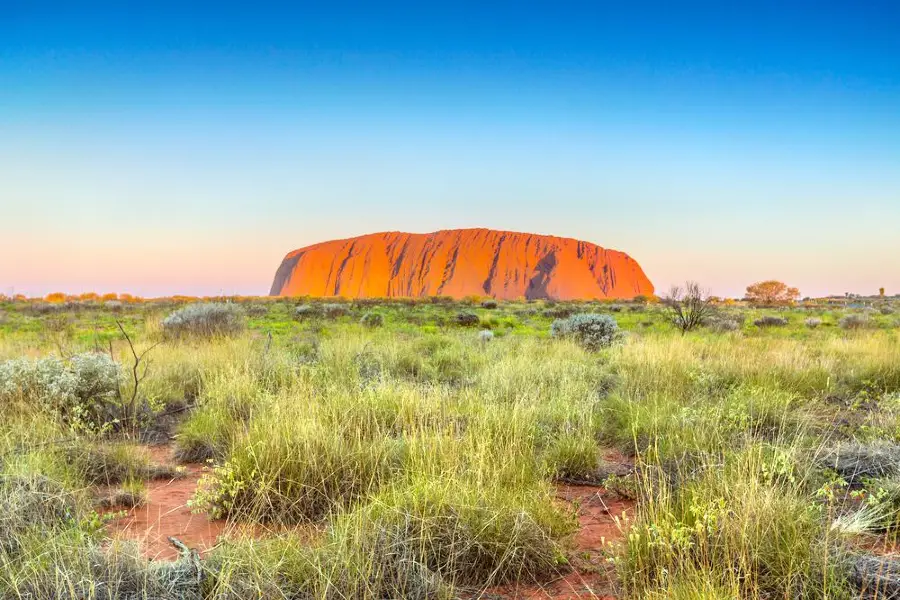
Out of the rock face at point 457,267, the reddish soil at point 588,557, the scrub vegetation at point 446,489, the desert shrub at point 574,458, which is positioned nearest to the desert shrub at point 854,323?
the scrub vegetation at point 446,489

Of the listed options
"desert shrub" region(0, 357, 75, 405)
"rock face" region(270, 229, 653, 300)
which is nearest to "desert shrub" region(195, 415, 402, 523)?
→ "desert shrub" region(0, 357, 75, 405)

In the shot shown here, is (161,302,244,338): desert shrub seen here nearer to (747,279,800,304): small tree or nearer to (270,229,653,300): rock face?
(747,279,800,304): small tree

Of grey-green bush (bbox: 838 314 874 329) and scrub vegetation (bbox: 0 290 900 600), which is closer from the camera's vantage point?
scrub vegetation (bbox: 0 290 900 600)

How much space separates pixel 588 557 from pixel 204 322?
12.2 meters

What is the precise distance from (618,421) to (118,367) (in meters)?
6.10

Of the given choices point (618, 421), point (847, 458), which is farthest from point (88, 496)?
point (847, 458)

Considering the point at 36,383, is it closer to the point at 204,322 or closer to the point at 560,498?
the point at 560,498

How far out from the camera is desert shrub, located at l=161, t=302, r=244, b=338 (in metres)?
12.7

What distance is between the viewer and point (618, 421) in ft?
19.8

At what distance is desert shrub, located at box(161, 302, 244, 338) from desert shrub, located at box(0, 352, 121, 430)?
563 centimetres

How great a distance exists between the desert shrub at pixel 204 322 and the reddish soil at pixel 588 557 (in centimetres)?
1015

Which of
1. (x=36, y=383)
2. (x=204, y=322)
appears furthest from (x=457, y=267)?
(x=36, y=383)

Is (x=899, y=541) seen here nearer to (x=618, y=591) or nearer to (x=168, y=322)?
(x=618, y=591)

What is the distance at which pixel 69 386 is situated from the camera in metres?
5.84
